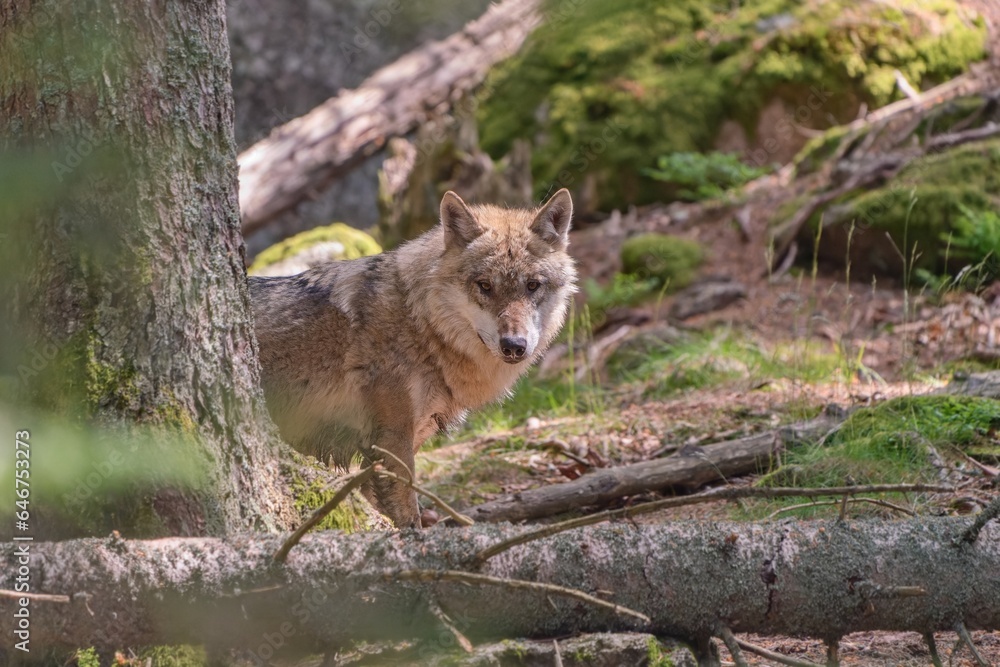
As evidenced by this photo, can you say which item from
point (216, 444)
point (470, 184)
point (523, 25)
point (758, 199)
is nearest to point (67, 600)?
point (216, 444)

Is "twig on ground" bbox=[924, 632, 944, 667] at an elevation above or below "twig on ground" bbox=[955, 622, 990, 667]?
below

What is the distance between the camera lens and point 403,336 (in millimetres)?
4812

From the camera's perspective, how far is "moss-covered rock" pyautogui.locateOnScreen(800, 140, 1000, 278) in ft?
25.6

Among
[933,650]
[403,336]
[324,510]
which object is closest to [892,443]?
[933,650]

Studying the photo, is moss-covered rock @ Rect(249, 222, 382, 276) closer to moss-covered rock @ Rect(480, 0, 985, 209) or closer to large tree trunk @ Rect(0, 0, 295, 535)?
moss-covered rock @ Rect(480, 0, 985, 209)

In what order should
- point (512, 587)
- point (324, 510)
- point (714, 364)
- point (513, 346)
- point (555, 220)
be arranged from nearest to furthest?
point (324, 510) → point (512, 587) → point (513, 346) → point (555, 220) → point (714, 364)

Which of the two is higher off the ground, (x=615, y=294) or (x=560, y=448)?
(x=615, y=294)

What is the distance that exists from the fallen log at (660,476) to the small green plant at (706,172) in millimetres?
6064

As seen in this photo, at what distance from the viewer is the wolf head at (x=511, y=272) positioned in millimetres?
4668

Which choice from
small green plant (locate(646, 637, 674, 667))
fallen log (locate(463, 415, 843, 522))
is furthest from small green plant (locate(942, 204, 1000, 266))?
small green plant (locate(646, 637, 674, 667))

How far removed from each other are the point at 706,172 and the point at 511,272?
6956mm

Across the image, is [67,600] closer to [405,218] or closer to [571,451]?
[571,451]

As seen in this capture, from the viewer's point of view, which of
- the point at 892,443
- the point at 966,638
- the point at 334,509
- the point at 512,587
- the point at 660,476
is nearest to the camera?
the point at 512,587

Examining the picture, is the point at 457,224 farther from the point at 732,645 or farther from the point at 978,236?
the point at 978,236
